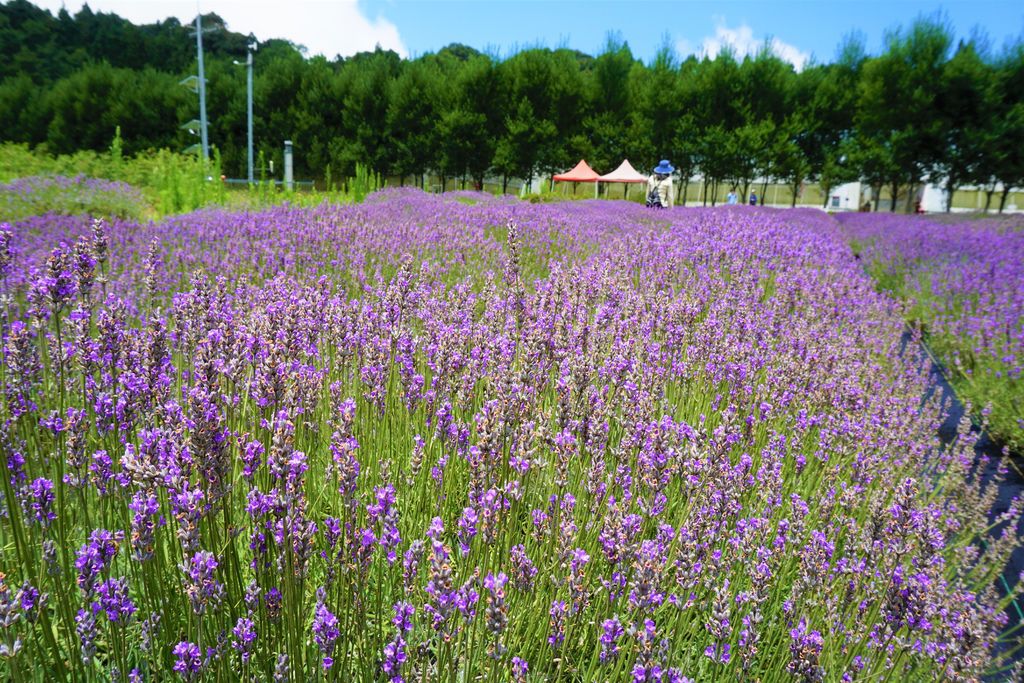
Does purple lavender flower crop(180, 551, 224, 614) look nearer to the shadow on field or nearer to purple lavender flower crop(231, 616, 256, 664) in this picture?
purple lavender flower crop(231, 616, 256, 664)

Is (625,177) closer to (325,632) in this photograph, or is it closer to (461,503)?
(461,503)

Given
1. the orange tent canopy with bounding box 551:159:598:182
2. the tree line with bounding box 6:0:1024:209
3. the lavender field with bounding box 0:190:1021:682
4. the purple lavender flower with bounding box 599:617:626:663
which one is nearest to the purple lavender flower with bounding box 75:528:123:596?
the lavender field with bounding box 0:190:1021:682

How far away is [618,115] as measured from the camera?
32.8 m

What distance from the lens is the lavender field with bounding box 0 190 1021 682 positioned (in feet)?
4.38

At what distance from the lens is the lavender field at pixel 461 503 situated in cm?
133

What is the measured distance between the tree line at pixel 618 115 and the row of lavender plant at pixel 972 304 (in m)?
19.5

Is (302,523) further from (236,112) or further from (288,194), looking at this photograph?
(236,112)

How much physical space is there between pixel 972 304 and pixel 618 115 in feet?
92.0

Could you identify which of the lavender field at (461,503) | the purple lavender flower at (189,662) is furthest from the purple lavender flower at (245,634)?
the purple lavender flower at (189,662)

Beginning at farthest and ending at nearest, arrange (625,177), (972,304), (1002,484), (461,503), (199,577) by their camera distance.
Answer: (625,177) → (972,304) → (1002,484) → (461,503) → (199,577)

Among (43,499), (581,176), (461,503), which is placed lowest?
(461,503)

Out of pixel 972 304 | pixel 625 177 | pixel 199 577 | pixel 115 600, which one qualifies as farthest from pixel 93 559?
pixel 625 177

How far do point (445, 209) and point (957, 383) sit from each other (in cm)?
783

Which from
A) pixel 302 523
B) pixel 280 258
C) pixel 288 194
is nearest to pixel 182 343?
pixel 302 523
